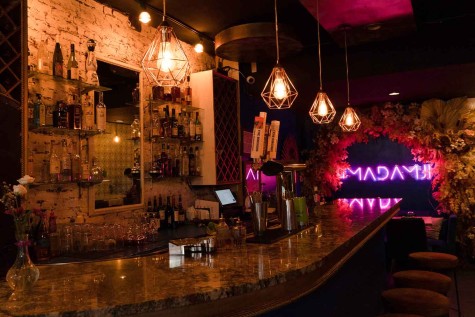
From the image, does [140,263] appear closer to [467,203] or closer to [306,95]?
[306,95]

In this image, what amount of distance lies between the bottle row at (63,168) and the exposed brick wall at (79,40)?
121 millimetres

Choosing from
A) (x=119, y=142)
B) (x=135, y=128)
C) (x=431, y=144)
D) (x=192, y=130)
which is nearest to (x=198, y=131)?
(x=192, y=130)

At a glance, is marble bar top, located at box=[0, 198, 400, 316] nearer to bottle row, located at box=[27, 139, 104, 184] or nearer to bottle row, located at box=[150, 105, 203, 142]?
bottle row, located at box=[27, 139, 104, 184]

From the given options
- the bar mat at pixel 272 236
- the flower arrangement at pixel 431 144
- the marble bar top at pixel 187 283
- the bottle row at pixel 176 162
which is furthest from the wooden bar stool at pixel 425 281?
the flower arrangement at pixel 431 144

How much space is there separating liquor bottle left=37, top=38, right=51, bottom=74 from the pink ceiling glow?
218cm

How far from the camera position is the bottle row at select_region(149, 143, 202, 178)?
4.52 meters

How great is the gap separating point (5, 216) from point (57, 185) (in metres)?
1.28

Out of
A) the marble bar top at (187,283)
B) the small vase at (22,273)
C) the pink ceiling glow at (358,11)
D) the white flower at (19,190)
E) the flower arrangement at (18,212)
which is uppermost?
the pink ceiling glow at (358,11)

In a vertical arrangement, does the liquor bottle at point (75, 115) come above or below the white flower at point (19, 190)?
above

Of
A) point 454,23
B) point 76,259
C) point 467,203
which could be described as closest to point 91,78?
point 76,259

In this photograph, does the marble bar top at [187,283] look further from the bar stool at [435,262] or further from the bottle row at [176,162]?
the bottle row at [176,162]

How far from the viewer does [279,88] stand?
314 centimetres

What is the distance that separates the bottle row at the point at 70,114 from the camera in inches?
124

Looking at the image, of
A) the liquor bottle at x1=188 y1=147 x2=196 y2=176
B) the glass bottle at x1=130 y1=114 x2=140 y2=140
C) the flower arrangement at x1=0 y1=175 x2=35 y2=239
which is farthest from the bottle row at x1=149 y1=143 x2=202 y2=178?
the flower arrangement at x1=0 y1=175 x2=35 y2=239
